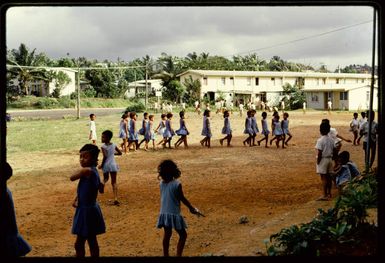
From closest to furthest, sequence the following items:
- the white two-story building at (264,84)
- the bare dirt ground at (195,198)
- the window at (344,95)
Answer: the bare dirt ground at (195,198) → the window at (344,95) → the white two-story building at (264,84)

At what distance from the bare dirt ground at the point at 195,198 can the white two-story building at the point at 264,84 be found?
24992mm

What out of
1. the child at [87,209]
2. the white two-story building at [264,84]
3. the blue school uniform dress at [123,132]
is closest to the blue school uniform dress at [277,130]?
the blue school uniform dress at [123,132]

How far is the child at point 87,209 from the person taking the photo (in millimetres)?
4285

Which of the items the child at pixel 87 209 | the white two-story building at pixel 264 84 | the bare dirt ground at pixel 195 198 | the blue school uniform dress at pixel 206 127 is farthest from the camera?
the white two-story building at pixel 264 84

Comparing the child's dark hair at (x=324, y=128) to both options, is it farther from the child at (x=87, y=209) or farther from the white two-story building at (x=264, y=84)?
the white two-story building at (x=264, y=84)

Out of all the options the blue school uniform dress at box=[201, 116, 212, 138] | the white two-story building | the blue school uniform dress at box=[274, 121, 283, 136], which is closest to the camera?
the blue school uniform dress at box=[274, 121, 283, 136]

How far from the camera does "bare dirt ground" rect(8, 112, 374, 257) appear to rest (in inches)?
208

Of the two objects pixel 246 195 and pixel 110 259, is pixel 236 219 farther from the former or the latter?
pixel 110 259

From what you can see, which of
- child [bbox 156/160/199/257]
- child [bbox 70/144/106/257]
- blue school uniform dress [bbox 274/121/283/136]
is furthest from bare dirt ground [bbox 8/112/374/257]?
child [bbox 70/144/106/257]

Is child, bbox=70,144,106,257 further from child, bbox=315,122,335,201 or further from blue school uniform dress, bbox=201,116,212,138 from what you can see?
blue school uniform dress, bbox=201,116,212,138

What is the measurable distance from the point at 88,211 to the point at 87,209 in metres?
0.02

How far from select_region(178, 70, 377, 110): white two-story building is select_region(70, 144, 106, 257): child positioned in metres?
34.1

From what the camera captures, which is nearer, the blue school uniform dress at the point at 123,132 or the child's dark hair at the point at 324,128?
the child's dark hair at the point at 324,128

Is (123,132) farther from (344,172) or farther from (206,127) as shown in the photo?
(344,172)
